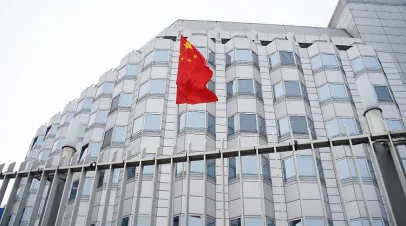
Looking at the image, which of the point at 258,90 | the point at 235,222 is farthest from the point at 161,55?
the point at 235,222

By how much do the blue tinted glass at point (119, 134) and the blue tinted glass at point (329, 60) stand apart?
17481 mm

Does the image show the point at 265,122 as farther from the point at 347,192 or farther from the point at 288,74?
the point at 347,192

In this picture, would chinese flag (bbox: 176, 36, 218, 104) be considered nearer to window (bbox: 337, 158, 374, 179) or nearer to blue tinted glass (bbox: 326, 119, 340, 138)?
window (bbox: 337, 158, 374, 179)

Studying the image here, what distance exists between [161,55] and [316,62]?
43.4ft

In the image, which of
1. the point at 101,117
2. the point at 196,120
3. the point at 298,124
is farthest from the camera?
the point at 101,117

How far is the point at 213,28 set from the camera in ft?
118

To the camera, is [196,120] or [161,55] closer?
[196,120]

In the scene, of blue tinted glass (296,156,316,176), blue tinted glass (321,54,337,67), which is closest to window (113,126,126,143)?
blue tinted glass (296,156,316,176)

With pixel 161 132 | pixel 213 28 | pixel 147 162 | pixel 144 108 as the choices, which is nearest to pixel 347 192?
pixel 161 132

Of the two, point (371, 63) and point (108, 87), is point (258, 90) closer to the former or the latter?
point (371, 63)

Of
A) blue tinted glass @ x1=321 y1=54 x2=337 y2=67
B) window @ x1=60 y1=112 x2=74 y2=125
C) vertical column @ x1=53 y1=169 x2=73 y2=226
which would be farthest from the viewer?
window @ x1=60 y1=112 x2=74 y2=125

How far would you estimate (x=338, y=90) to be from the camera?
2697cm

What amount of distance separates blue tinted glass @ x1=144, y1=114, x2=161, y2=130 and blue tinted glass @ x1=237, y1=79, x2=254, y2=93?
664cm

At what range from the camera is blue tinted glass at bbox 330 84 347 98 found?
26.6 meters
